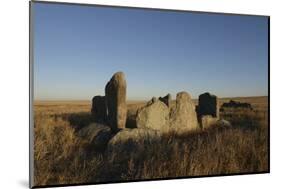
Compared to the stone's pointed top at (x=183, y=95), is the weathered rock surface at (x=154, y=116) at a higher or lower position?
lower

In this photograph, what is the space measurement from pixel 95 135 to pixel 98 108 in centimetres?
29

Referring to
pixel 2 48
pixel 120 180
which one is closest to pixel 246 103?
pixel 120 180

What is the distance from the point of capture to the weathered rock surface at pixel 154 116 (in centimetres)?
545

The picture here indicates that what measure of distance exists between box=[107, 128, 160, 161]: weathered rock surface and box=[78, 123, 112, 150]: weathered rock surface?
77 millimetres

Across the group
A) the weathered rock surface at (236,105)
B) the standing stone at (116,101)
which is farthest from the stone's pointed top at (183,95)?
the standing stone at (116,101)

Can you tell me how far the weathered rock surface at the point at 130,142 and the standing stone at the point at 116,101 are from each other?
0.36ft

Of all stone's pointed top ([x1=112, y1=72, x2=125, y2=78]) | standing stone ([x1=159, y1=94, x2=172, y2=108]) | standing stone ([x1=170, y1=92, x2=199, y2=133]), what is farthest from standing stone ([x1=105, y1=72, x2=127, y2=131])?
standing stone ([x1=170, y1=92, x2=199, y2=133])

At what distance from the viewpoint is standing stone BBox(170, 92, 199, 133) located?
18.3 feet

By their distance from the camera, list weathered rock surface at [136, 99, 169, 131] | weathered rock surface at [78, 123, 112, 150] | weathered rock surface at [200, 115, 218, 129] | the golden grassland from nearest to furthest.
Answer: the golden grassland < weathered rock surface at [78, 123, 112, 150] < weathered rock surface at [136, 99, 169, 131] < weathered rock surface at [200, 115, 218, 129]

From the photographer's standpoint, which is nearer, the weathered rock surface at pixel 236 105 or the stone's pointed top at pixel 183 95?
the stone's pointed top at pixel 183 95

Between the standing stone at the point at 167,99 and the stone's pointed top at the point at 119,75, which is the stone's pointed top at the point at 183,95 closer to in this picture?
the standing stone at the point at 167,99

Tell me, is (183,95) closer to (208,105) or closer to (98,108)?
(208,105)

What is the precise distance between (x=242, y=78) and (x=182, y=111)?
855mm

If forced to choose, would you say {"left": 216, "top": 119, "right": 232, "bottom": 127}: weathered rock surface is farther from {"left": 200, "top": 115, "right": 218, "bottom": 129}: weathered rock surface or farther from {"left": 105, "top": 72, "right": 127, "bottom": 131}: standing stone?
{"left": 105, "top": 72, "right": 127, "bottom": 131}: standing stone
